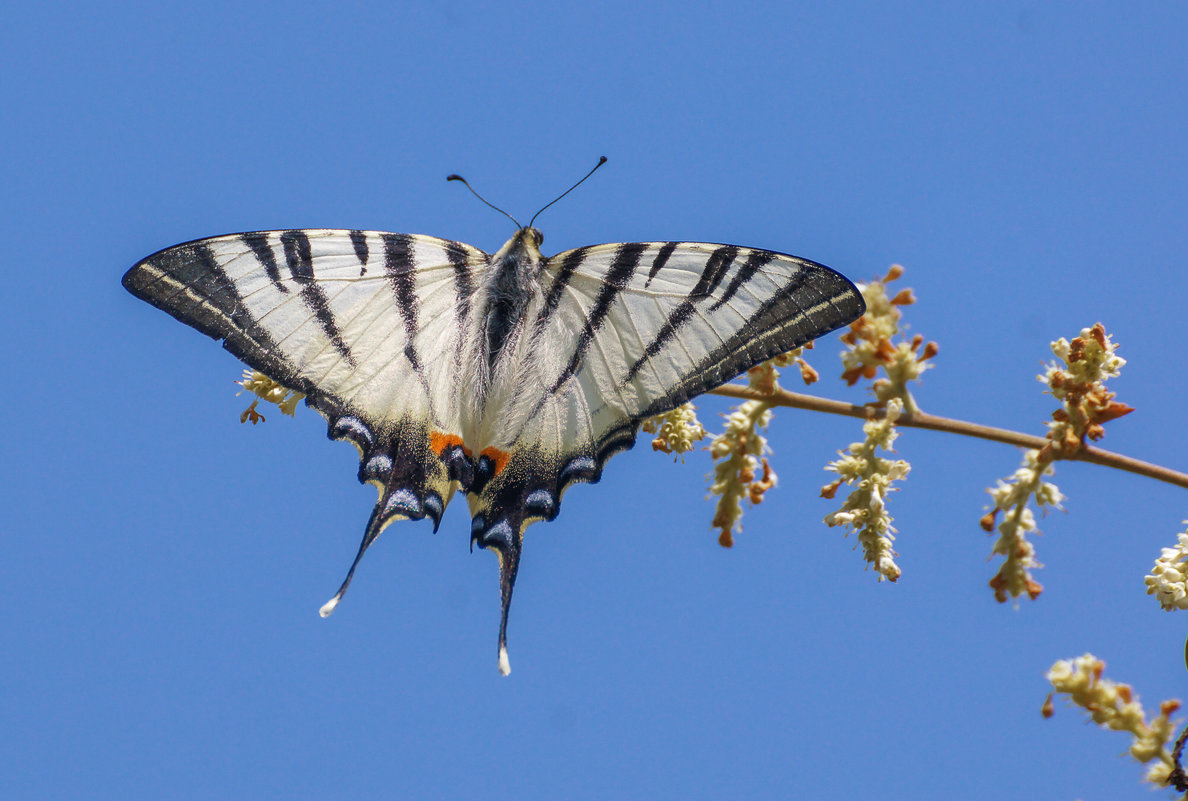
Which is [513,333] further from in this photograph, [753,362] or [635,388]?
[753,362]

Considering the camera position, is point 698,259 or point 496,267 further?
point 496,267

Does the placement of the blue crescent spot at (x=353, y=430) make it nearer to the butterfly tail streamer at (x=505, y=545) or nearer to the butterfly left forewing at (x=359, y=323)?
the butterfly left forewing at (x=359, y=323)

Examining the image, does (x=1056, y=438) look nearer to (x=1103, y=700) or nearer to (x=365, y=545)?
(x=1103, y=700)

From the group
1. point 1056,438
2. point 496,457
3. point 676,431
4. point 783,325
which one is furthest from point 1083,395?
point 496,457

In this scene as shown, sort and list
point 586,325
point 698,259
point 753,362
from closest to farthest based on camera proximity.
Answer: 1. point 753,362
2. point 698,259
3. point 586,325

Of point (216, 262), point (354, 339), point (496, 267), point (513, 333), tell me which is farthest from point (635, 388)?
point (216, 262)

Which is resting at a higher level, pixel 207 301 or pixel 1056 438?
pixel 1056 438
